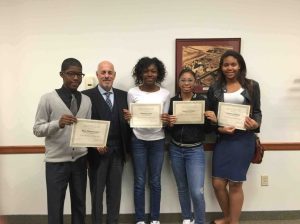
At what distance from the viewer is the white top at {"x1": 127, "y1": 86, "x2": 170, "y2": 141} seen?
8.21 ft

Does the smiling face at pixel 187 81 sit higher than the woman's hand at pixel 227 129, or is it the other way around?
the smiling face at pixel 187 81

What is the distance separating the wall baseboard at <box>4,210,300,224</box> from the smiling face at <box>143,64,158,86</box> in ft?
4.43

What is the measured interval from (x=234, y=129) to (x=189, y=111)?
1.28 ft

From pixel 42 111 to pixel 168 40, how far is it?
1.34 m

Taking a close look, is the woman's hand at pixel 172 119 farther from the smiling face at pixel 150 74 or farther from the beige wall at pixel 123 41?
the beige wall at pixel 123 41

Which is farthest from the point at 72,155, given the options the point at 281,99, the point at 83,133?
the point at 281,99

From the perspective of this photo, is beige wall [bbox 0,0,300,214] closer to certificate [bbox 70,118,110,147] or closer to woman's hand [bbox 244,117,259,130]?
woman's hand [bbox 244,117,259,130]

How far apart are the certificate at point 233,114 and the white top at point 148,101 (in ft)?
1.52

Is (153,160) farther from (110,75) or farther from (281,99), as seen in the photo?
(281,99)

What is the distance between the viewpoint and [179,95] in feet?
8.41

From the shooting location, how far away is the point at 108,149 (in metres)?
2.35

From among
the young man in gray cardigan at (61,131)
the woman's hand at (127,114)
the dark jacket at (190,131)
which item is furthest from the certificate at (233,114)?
the young man in gray cardigan at (61,131)

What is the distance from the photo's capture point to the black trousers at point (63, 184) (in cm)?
206

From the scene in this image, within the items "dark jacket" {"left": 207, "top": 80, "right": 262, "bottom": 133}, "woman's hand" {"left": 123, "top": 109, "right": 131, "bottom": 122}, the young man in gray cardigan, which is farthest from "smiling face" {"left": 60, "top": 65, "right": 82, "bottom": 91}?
"dark jacket" {"left": 207, "top": 80, "right": 262, "bottom": 133}
